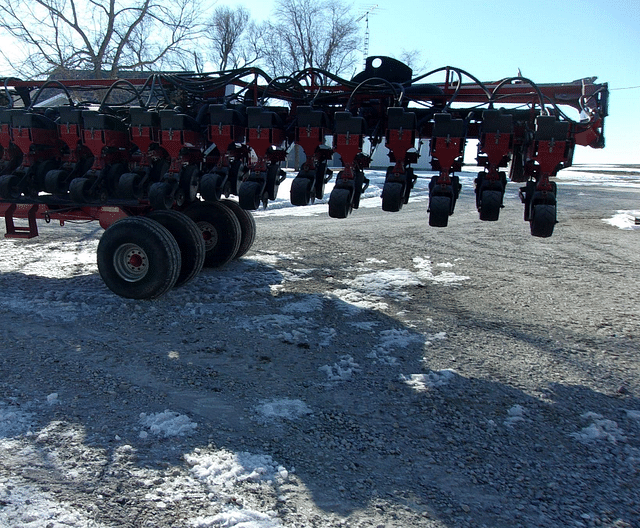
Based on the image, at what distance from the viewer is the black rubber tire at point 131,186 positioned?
534 cm

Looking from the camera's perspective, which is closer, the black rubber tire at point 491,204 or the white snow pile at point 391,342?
the white snow pile at point 391,342

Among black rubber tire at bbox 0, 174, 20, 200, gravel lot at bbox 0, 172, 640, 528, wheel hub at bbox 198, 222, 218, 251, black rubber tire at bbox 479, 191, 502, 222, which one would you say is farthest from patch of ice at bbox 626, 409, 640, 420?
black rubber tire at bbox 0, 174, 20, 200

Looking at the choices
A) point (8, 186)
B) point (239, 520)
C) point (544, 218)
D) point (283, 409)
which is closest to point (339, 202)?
point (544, 218)

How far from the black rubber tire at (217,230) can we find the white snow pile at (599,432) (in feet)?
14.9

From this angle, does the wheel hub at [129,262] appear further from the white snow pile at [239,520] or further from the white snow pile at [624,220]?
the white snow pile at [624,220]

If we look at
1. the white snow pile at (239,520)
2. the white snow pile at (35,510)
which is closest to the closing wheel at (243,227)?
the white snow pile at (35,510)

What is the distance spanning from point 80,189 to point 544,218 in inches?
173

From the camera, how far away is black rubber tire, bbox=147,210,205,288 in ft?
17.9

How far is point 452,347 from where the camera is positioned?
4.34 meters

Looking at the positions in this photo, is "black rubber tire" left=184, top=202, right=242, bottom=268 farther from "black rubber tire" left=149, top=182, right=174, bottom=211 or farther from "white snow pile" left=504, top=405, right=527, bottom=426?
"white snow pile" left=504, top=405, right=527, bottom=426

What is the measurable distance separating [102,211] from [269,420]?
3.56 m

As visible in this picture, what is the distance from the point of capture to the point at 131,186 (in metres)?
5.35

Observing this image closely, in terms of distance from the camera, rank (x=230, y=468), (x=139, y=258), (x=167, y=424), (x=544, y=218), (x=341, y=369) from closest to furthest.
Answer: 1. (x=230, y=468)
2. (x=167, y=424)
3. (x=341, y=369)
4. (x=544, y=218)
5. (x=139, y=258)

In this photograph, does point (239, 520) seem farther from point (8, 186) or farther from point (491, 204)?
point (8, 186)
